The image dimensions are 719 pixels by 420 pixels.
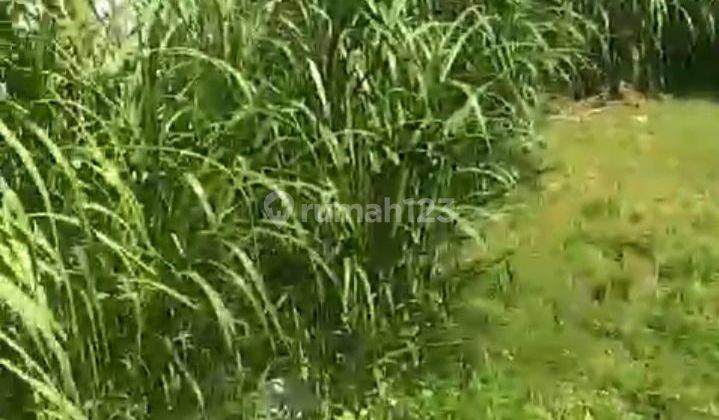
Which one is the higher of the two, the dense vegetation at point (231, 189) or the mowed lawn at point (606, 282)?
the dense vegetation at point (231, 189)

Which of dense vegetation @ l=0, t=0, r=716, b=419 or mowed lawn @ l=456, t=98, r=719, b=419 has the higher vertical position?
dense vegetation @ l=0, t=0, r=716, b=419

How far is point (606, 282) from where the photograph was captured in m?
4.68

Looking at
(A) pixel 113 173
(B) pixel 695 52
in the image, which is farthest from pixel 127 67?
(B) pixel 695 52

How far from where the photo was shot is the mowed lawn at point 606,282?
3973mm

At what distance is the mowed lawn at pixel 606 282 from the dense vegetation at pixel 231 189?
29 cm

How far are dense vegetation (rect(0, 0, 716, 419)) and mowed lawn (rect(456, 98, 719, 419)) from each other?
0.94 feet

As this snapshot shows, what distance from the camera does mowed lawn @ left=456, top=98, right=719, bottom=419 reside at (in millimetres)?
3973

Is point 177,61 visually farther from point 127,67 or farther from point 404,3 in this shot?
point 404,3

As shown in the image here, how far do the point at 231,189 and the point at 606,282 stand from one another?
177 cm

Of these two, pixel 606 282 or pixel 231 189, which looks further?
pixel 606 282

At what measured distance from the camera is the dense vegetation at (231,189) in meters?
3.04

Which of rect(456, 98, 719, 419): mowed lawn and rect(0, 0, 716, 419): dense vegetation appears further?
rect(456, 98, 719, 419): mowed lawn

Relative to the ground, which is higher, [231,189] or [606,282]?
[231,189]

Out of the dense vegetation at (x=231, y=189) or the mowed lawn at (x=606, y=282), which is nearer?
the dense vegetation at (x=231, y=189)
